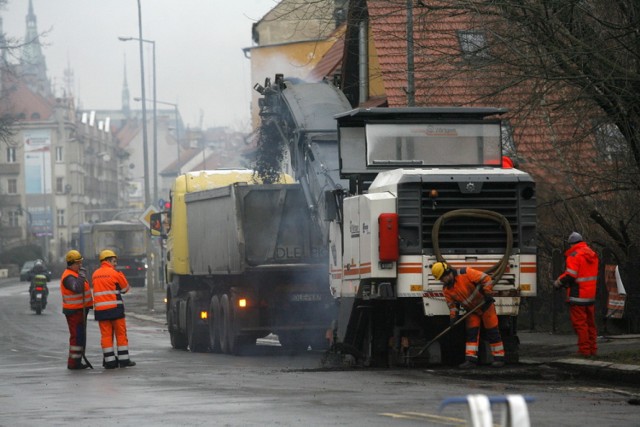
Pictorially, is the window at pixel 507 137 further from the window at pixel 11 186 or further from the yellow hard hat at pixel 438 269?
the window at pixel 11 186

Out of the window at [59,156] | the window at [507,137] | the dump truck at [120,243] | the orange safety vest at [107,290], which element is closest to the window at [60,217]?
the window at [59,156]

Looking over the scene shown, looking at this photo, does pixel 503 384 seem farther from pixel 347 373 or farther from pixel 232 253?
pixel 232 253

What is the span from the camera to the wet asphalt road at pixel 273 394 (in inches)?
454

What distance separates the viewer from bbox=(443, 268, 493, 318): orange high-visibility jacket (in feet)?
54.7

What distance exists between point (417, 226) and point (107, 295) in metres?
Result: 4.96

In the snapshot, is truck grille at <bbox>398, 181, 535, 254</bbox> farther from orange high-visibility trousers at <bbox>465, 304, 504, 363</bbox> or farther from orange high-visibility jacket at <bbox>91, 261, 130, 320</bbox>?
orange high-visibility jacket at <bbox>91, 261, 130, 320</bbox>

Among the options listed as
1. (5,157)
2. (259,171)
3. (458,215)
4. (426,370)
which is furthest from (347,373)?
(5,157)

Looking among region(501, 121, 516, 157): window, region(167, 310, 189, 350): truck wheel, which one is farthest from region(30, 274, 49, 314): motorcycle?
region(501, 121, 516, 157): window

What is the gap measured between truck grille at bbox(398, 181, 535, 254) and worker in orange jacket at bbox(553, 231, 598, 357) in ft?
3.48

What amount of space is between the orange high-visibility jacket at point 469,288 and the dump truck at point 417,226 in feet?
1.16

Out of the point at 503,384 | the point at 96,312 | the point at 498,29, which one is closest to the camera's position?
the point at 503,384

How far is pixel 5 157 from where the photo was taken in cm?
14250

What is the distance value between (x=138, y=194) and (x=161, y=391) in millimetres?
174164

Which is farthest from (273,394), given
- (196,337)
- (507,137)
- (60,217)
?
(60,217)
